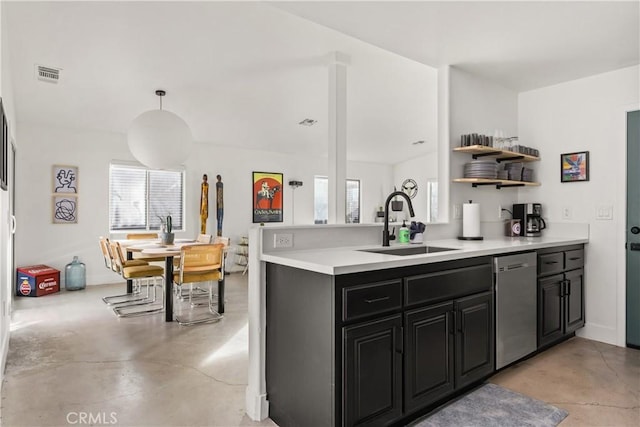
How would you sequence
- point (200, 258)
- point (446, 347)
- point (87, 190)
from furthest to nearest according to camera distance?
point (87, 190)
point (200, 258)
point (446, 347)

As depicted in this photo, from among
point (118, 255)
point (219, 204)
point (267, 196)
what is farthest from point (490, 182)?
point (267, 196)

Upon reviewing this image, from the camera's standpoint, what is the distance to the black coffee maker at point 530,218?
370cm

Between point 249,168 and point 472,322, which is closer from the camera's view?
point 472,322

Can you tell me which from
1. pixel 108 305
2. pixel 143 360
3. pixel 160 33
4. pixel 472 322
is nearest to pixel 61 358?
pixel 143 360

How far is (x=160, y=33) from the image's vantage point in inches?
121

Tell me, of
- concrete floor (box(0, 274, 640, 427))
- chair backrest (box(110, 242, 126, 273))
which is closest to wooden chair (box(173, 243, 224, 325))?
concrete floor (box(0, 274, 640, 427))

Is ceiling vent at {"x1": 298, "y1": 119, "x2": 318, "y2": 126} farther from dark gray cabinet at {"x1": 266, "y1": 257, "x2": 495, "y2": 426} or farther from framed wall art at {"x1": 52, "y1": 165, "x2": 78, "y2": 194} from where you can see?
dark gray cabinet at {"x1": 266, "y1": 257, "x2": 495, "y2": 426}

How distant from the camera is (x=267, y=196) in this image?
739 cm

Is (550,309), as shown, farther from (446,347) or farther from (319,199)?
(319,199)

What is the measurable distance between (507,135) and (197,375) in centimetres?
358

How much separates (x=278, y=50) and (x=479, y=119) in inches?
77.8

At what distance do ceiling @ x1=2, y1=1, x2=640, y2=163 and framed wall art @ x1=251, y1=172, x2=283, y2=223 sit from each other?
82.5 inches

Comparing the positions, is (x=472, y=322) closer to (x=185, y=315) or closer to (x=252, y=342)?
(x=252, y=342)

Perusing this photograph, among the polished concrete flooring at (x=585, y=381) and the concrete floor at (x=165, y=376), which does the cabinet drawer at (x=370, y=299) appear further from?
the polished concrete flooring at (x=585, y=381)
